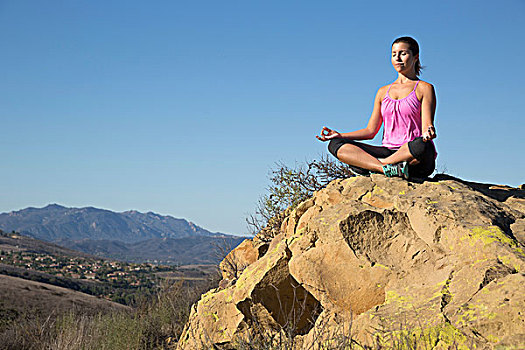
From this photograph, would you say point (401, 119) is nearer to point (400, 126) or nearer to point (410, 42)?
point (400, 126)

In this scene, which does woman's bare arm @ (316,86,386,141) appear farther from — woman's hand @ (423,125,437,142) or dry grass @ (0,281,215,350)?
dry grass @ (0,281,215,350)

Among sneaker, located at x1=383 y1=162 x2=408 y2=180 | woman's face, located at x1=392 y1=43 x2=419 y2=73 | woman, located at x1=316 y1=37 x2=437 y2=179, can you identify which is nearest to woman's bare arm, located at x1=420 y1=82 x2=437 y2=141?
woman, located at x1=316 y1=37 x2=437 y2=179

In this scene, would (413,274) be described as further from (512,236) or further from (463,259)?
(512,236)

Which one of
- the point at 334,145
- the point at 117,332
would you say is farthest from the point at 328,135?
the point at 117,332

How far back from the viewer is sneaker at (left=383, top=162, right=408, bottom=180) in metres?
5.16

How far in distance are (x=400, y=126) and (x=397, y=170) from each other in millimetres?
599

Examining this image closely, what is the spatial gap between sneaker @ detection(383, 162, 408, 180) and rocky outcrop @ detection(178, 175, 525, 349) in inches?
3.4

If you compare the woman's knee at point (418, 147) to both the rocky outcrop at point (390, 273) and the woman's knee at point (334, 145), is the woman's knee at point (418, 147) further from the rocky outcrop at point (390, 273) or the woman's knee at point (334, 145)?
the woman's knee at point (334, 145)

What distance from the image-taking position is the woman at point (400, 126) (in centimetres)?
524

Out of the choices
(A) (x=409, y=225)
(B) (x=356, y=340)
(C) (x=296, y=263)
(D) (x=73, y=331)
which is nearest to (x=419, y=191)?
(A) (x=409, y=225)

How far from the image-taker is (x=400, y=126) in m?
5.53

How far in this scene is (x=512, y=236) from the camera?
4.16 meters

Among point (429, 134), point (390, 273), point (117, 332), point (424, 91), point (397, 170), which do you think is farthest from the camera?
point (117, 332)

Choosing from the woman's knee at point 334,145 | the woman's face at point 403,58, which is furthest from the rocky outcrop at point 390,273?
the woman's face at point 403,58
